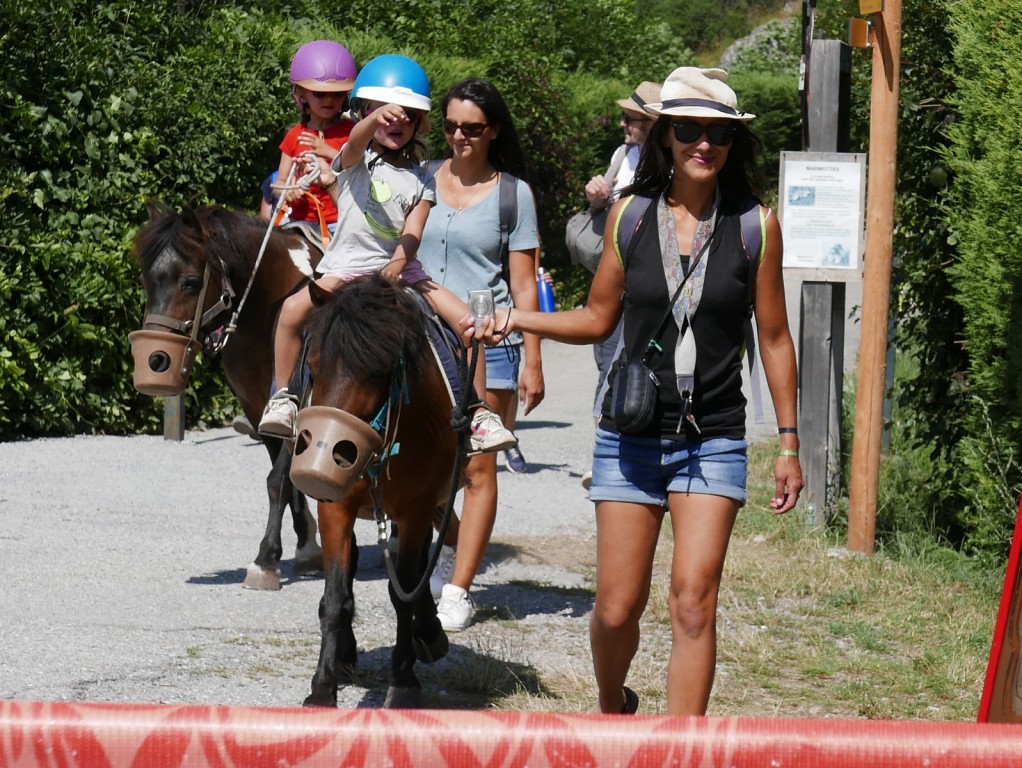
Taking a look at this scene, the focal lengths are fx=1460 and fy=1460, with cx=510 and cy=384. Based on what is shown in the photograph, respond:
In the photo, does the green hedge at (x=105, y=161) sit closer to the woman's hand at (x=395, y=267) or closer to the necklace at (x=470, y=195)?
the necklace at (x=470, y=195)

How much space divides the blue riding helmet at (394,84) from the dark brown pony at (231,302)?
1.42 meters

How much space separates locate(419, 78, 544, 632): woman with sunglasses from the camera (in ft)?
20.5

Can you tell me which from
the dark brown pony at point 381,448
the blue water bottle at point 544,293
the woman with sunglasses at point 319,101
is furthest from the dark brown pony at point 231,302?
the blue water bottle at point 544,293

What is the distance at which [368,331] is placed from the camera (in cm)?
458

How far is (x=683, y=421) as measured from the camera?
162 inches

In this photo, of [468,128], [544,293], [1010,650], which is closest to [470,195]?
[468,128]

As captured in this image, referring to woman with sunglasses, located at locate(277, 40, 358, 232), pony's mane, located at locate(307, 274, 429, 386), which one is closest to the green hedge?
woman with sunglasses, located at locate(277, 40, 358, 232)

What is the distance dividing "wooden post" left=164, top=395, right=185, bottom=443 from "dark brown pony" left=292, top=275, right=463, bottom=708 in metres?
5.62

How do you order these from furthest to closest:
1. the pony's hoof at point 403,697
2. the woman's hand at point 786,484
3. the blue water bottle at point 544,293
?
1. the blue water bottle at point 544,293
2. the pony's hoof at point 403,697
3. the woman's hand at point 786,484

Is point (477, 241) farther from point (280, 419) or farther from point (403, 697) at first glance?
point (403, 697)

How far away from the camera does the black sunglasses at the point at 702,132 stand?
165 inches

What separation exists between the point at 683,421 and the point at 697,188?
2.29 ft

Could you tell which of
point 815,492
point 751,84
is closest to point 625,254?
point 815,492

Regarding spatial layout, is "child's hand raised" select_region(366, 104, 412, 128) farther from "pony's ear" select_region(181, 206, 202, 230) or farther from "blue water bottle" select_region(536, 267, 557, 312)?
"blue water bottle" select_region(536, 267, 557, 312)
